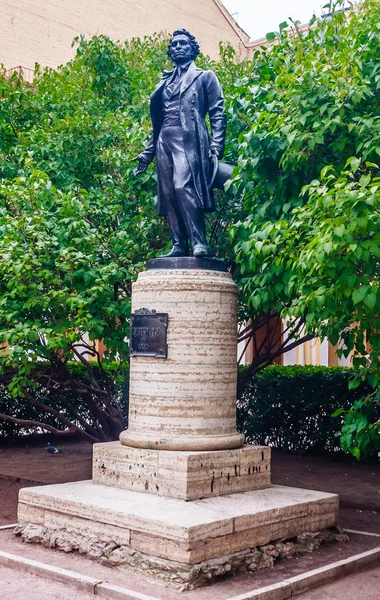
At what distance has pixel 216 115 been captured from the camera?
7660 millimetres

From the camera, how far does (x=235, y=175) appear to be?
7570 millimetres

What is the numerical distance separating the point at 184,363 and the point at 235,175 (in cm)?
202

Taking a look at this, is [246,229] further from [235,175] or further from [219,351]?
[219,351]

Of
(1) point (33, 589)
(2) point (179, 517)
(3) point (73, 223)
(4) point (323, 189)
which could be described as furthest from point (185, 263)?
(1) point (33, 589)

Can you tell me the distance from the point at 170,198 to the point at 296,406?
21.8 ft

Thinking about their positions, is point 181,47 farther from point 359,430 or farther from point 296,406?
point 296,406

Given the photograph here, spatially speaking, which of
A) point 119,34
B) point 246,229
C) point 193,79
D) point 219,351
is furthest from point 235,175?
point 119,34

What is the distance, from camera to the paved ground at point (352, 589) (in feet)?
18.3

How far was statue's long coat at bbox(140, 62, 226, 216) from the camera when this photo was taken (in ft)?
Result: 24.7

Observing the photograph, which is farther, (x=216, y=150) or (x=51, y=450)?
(x=51, y=450)

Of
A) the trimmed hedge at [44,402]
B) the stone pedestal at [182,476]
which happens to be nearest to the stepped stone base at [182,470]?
the stone pedestal at [182,476]

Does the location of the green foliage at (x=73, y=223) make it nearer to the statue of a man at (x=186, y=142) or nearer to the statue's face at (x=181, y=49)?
the statue of a man at (x=186, y=142)

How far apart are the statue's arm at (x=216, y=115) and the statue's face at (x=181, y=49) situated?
12.5 inches

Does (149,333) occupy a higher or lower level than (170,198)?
lower
